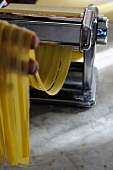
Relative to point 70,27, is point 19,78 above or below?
below

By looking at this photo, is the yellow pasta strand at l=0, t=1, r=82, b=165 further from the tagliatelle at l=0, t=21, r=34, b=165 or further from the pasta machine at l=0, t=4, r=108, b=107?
the pasta machine at l=0, t=4, r=108, b=107

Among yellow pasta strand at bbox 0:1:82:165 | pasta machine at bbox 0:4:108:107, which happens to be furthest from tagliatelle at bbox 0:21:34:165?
pasta machine at bbox 0:4:108:107

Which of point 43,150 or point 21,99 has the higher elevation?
point 21,99

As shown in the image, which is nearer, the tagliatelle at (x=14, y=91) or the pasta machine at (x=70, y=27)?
the tagliatelle at (x=14, y=91)

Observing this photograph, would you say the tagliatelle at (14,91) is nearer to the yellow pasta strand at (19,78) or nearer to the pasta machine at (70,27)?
the yellow pasta strand at (19,78)

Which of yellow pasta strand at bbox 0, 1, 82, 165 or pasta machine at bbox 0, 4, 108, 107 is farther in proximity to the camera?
pasta machine at bbox 0, 4, 108, 107

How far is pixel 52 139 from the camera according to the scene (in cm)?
188

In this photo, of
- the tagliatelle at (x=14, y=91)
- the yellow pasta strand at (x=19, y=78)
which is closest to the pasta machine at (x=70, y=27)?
the yellow pasta strand at (x=19, y=78)

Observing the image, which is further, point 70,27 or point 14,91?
point 70,27

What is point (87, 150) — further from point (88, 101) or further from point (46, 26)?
point (46, 26)

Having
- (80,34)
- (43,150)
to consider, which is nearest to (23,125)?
(43,150)

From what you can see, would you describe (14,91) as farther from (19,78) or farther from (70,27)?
(70,27)

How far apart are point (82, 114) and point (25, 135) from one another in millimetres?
814

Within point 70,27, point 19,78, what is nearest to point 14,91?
point 19,78
